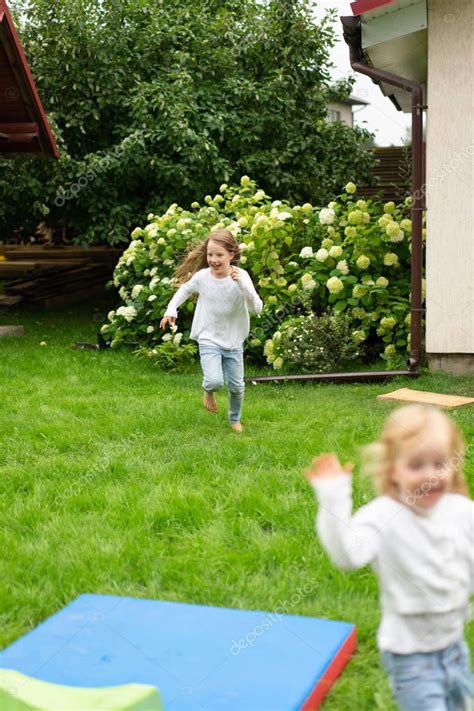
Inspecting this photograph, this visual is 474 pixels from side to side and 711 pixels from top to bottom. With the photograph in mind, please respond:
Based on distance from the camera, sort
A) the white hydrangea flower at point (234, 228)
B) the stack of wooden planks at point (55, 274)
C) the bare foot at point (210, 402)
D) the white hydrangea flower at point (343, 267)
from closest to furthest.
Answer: the bare foot at point (210, 402)
the white hydrangea flower at point (343, 267)
the white hydrangea flower at point (234, 228)
the stack of wooden planks at point (55, 274)

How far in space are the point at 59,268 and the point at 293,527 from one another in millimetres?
13020

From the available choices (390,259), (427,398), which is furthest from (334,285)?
(427,398)

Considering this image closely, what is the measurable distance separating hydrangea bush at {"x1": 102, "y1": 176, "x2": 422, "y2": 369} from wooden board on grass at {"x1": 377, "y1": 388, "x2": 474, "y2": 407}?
1.44 m

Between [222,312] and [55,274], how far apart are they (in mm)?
10458

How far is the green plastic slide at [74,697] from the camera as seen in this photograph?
246cm

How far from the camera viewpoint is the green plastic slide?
2459 millimetres

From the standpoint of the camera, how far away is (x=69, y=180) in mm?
13562

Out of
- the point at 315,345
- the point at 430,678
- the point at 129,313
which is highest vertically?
the point at 129,313

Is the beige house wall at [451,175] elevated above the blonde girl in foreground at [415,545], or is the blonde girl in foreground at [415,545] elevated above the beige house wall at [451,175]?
the beige house wall at [451,175]

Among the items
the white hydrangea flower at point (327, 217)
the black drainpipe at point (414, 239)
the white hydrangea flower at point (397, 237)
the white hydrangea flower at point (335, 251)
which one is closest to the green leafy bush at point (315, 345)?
the black drainpipe at point (414, 239)

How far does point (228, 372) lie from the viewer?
6.44 m

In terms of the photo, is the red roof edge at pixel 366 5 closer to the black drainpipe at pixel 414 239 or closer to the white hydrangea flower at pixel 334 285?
the black drainpipe at pixel 414 239

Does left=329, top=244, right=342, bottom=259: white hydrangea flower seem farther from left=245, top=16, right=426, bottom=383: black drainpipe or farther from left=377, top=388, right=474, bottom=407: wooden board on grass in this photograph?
left=377, top=388, right=474, bottom=407: wooden board on grass

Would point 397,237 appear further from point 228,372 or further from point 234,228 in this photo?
point 228,372
